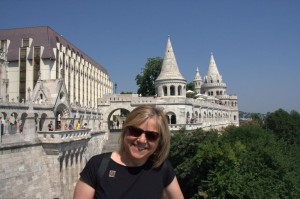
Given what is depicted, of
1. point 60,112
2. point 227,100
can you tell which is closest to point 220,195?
point 60,112

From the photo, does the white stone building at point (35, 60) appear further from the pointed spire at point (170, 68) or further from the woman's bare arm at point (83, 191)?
the woman's bare arm at point (83, 191)

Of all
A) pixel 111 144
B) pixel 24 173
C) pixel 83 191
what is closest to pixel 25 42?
pixel 111 144

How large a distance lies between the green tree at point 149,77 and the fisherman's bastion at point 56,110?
7.01 metres

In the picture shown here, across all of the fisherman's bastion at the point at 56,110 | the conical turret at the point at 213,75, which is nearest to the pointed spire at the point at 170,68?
the fisherman's bastion at the point at 56,110

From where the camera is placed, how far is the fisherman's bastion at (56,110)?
58.2 feet

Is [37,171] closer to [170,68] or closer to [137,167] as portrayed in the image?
[137,167]

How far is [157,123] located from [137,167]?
1.39 ft

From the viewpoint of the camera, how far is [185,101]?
113 feet

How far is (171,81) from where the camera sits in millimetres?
34594

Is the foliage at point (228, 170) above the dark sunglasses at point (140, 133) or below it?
below

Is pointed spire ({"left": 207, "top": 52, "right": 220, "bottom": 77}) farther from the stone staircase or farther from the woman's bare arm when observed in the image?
the woman's bare arm

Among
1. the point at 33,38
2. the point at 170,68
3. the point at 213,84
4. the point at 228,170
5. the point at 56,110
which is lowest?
the point at 228,170

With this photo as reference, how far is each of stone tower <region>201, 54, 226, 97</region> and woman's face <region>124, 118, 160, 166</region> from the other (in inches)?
2715

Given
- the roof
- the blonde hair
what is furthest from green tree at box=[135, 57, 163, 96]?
the blonde hair
